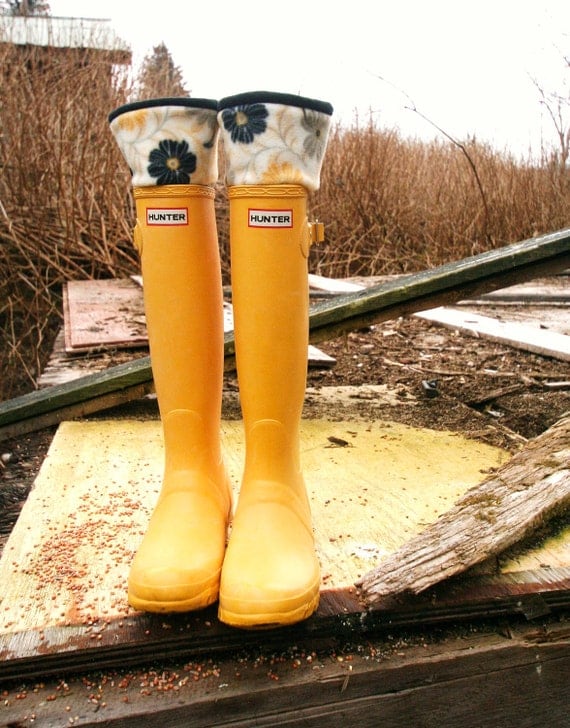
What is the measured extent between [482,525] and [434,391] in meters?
1.22

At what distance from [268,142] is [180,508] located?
497mm

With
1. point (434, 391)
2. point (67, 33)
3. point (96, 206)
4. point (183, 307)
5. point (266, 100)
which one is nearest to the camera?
point (266, 100)

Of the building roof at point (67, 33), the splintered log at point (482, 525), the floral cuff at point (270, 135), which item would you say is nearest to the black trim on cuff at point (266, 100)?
the floral cuff at point (270, 135)

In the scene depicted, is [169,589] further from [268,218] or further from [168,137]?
[168,137]

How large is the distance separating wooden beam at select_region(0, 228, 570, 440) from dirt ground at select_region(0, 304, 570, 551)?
14 cm

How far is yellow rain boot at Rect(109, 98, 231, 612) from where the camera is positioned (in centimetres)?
92

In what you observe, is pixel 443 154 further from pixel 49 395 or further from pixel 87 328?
pixel 49 395

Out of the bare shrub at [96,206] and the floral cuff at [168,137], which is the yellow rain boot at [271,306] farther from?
the bare shrub at [96,206]

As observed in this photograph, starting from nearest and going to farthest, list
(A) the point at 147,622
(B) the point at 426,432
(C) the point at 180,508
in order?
(A) the point at 147,622 → (C) the point at 180,508 → (B) the point at 426,432

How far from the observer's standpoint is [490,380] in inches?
87.8

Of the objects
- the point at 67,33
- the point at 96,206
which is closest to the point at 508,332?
the point at 96,206

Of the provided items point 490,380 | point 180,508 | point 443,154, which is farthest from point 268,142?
point 443,154

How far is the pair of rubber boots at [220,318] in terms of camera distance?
86cm

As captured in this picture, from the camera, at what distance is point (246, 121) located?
2.89ft
